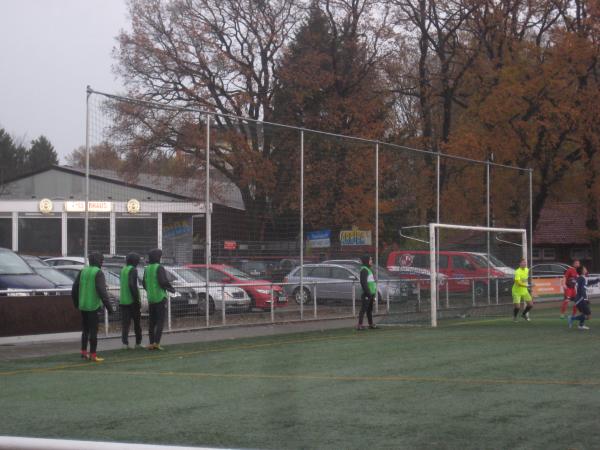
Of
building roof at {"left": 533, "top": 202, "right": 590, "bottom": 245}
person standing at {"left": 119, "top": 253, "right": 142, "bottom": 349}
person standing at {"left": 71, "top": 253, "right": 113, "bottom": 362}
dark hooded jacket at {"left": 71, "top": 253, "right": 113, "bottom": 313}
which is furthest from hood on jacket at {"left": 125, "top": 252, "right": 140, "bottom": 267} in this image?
building roof at {"left": 533, "top": 202, "right": 590, "bottom": 245}

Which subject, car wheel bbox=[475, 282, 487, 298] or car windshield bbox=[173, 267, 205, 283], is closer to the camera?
car windshield bbox=[173, 267, 205, 283]

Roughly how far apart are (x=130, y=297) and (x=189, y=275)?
3.55m

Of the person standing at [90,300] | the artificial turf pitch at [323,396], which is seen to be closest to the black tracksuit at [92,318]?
the person standing at [90,300]

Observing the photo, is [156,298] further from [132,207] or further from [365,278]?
[365,278]

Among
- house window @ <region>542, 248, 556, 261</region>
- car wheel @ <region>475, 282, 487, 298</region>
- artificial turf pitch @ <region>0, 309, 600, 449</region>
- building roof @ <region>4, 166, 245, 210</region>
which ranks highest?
building roof @ <region>4, 166, 245, 210</region>

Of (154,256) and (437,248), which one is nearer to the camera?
(154,256)

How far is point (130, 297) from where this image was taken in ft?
60.5

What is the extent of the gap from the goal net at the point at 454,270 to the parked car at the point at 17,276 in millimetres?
9018

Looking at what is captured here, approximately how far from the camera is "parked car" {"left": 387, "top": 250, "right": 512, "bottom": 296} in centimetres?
2773

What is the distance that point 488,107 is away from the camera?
135 feet

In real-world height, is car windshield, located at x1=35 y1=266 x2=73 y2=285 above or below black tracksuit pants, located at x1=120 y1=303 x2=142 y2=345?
above

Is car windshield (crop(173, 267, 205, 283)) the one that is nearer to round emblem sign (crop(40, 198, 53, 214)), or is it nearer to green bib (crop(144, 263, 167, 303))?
green bib (crop(144, 263, 167, 303))

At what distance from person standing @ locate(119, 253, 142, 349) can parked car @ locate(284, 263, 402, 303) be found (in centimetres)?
671

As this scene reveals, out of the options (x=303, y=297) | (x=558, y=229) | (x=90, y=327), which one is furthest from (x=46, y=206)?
(x=558, y=229)
